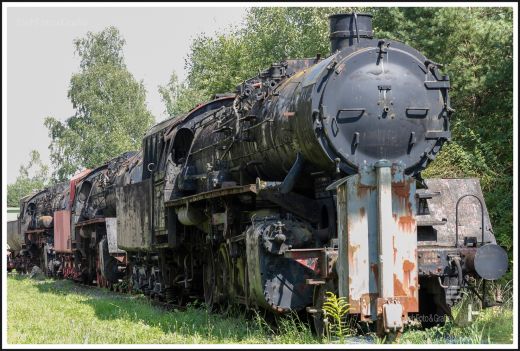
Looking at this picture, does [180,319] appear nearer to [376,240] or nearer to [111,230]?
[376,240]

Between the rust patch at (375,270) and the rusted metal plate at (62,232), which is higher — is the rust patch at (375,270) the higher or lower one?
the lower one

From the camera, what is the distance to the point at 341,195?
31.6 feet

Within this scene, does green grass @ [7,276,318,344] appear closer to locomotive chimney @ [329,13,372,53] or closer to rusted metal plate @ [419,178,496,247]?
rusted metal plate @ [419,178,496,247]

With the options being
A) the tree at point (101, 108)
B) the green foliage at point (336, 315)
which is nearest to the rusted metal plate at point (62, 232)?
the green foliage at point (336, 315)

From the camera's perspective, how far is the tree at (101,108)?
53694 mm

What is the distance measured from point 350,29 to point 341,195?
3.14 meters

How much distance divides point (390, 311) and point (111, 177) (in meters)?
15.3

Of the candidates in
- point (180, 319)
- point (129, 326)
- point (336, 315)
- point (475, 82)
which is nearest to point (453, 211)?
point (336, 315)

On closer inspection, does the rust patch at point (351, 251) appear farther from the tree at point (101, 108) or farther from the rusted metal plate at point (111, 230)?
the tree at point (101, 108)

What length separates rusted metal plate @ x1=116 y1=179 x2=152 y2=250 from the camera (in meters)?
16.4

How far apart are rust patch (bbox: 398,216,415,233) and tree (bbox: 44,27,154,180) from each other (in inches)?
1712

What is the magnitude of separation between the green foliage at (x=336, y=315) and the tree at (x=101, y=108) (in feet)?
141

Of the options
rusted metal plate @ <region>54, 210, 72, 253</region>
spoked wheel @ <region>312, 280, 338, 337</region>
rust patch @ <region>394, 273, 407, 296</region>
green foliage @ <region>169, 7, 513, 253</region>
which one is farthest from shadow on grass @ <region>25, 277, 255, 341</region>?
rusted metal plate @ <region>54, 210, 72, 253</region>

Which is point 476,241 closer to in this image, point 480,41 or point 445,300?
point 445,300
